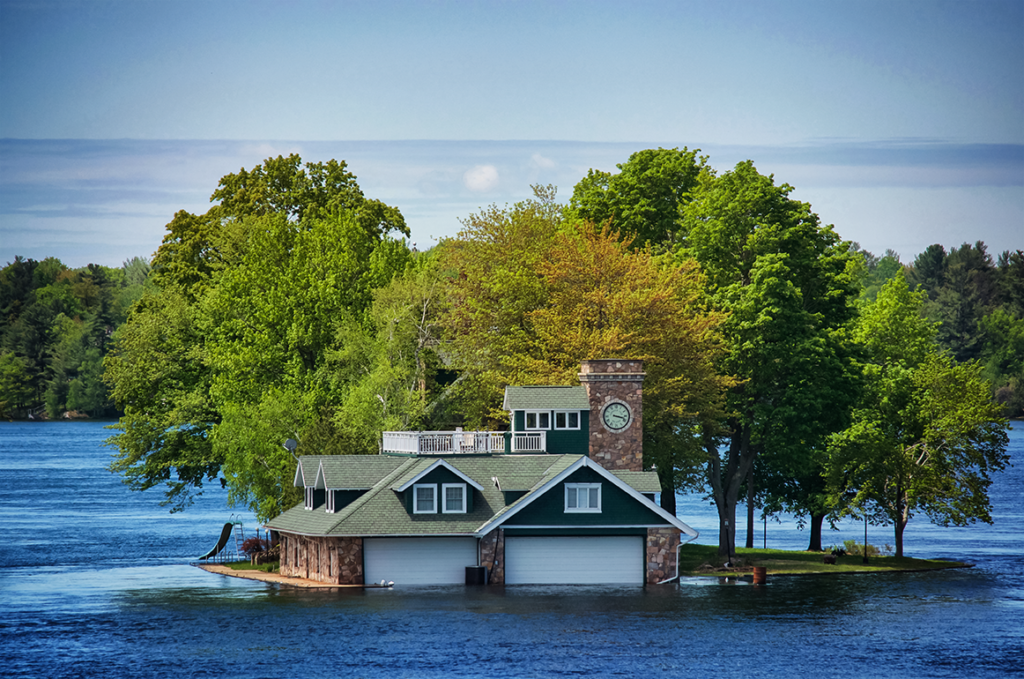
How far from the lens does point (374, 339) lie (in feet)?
262

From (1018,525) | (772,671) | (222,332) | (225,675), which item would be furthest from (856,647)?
(1018,525)

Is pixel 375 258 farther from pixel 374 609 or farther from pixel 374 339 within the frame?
pixel 374 609

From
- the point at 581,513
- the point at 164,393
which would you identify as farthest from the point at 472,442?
the point at 164,393

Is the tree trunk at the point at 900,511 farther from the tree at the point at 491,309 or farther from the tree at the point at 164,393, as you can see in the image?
the tree at the point at 164,393

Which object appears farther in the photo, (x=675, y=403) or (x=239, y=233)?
(x=239, y=233)

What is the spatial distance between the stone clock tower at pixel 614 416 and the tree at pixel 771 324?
25.2ft

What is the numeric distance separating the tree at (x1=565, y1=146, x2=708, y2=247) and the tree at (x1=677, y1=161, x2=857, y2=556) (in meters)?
7.05

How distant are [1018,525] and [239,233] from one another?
6480 cm

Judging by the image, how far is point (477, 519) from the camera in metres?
62.7

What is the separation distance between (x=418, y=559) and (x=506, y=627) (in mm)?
9884

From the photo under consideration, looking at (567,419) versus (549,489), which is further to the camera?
(567,419)

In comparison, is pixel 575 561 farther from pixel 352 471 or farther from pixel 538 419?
pixel 352 471

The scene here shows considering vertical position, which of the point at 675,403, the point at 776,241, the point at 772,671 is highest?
the point at 776,241

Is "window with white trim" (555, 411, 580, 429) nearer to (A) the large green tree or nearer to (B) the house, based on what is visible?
(B) the house
